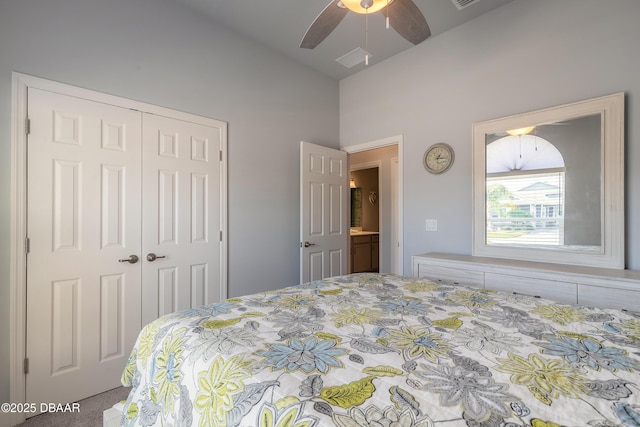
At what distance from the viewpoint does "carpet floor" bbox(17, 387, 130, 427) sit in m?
1.74

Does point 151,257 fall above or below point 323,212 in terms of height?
below

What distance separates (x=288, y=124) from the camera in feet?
10.7

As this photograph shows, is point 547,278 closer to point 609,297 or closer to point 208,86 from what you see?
point 609,297

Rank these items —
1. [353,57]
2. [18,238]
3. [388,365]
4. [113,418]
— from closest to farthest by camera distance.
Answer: [388,365]
[113,418]
[18,238]
[353,57]

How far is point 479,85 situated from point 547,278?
1748 mm

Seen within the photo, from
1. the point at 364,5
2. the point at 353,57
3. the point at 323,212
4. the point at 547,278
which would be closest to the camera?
the point at 364,5

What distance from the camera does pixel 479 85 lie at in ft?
8.67

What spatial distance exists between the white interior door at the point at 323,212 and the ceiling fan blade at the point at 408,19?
61.7 inches

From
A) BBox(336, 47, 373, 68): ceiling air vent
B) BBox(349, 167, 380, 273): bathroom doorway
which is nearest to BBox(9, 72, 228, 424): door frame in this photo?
BBox(336, 47, 373, 68): ceiling air vent

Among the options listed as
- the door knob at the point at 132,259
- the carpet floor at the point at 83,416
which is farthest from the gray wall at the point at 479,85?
the carpet floor at the point at 83,416

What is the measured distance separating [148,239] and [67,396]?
112 cm

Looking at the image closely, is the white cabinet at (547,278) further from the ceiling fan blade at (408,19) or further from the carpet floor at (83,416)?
the carpet floor at (83,416)

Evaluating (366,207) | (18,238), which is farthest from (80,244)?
(366,207)

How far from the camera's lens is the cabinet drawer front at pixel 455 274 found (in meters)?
2.30
